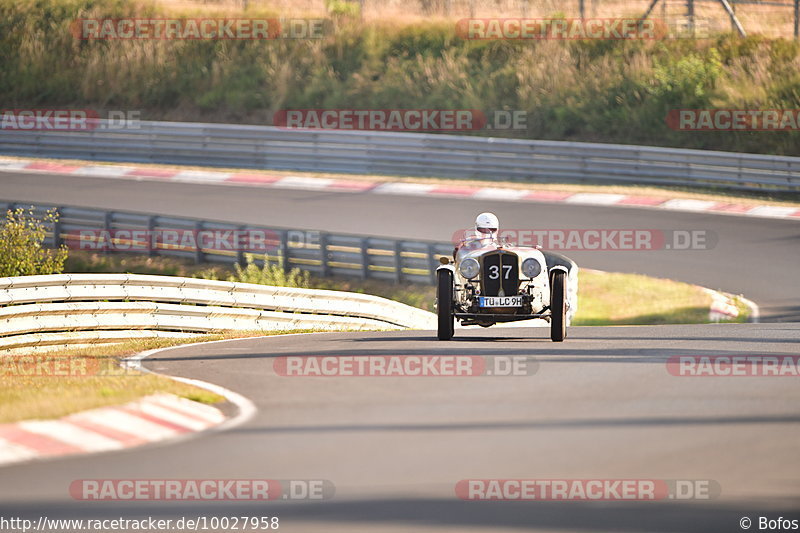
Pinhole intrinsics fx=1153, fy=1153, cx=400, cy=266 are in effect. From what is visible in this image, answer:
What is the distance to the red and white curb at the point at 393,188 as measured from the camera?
25.9 m

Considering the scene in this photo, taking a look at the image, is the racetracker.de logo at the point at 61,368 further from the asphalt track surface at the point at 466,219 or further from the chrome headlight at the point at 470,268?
the asphalt track surface at the point at 466,219

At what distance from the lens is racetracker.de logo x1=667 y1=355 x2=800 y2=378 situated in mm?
10078

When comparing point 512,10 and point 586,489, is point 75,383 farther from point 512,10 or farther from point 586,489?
point 512,10

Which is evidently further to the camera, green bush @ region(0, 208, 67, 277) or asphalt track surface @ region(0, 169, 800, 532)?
green bush @ region(0, 208, 67, 277)

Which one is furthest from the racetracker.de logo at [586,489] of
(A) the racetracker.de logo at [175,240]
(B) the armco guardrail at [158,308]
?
(A) the racetracker.de logo at [175,240]

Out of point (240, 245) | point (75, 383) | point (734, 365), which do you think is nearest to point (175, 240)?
point (240, 245)

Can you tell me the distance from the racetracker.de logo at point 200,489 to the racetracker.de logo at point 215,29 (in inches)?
1257

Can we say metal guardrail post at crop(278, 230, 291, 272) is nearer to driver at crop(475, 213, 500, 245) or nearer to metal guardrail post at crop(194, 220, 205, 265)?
metal guardrail post at crop(194, 220, 205, 265)

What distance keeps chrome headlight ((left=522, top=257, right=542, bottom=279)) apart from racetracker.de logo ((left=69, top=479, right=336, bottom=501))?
20.0 feet

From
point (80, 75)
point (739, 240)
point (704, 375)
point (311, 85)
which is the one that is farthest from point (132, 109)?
point (704, 375)

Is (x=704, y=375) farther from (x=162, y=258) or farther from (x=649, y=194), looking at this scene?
(x=649, y=194)

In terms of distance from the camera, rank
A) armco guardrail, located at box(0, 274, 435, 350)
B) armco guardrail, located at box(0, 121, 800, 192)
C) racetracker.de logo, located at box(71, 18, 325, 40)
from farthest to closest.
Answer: racetracker.de logo, located at box(71, 18, 325, 40), armco guardrail, located at box(0, 121, 800, 192), armco guardrail, located at box(0, 274, 435, 350)

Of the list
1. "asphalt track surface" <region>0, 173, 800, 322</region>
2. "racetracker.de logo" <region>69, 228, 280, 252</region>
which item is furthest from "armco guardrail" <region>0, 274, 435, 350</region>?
"asphalt track surface" <region>0, 173, 800, 322</region>

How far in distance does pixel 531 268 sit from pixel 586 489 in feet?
19.8
